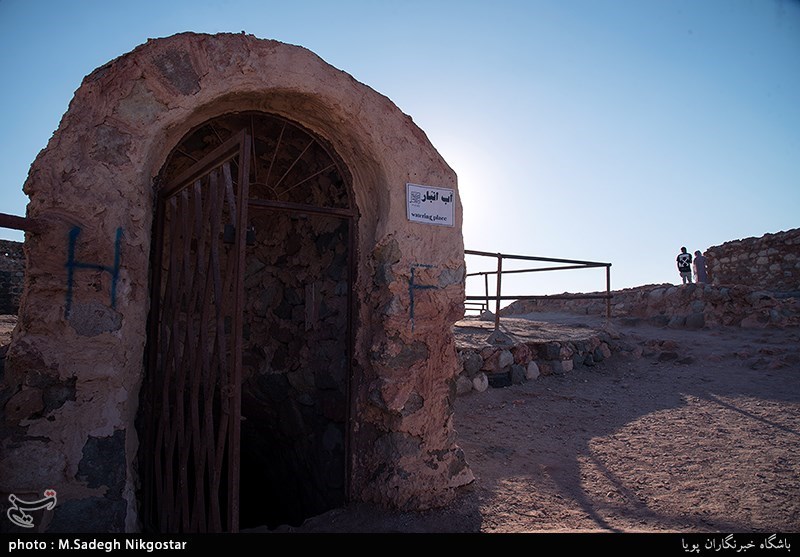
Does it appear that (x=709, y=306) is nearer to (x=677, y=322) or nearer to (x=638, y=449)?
(x=677, y=322)

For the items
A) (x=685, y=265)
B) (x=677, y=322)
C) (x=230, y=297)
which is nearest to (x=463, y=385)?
(x=230, y=297)

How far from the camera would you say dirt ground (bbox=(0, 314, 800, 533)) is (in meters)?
2.91

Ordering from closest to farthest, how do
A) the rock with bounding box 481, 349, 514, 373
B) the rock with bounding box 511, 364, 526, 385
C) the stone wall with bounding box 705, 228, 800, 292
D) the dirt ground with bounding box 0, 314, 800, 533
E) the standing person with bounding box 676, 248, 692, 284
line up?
the dirt ground with bounding box 0, 314, 800, 533 < the rock with bounding box 481, 349, 514, 373 < the rock with bounding box 511, 364, 526, 385 < the stone wall with bounding box 705, 228, 800, 292 < the standing person with bounding box 676, 248, 692, 284

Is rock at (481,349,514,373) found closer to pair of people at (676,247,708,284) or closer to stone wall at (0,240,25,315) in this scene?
pair of people at (676,247,708,284)

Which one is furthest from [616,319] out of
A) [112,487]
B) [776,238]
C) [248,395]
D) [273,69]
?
[112,487]

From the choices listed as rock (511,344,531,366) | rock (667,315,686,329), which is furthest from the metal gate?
rock (667,315,686,329)

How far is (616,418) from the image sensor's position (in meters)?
4.91

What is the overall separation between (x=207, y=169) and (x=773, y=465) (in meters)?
4.19

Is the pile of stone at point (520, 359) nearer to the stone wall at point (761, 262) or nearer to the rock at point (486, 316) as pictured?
the rock at point (486, 316)

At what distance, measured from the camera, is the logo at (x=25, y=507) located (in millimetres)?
2074

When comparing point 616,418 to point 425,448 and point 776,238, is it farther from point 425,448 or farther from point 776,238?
point 776,238

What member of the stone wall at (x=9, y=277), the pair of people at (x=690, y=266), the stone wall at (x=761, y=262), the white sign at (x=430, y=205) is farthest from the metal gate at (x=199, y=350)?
the pair of people at (x=690, y=266)

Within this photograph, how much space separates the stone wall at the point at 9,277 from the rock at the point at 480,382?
765 centimetres

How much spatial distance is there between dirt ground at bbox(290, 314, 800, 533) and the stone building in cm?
47
